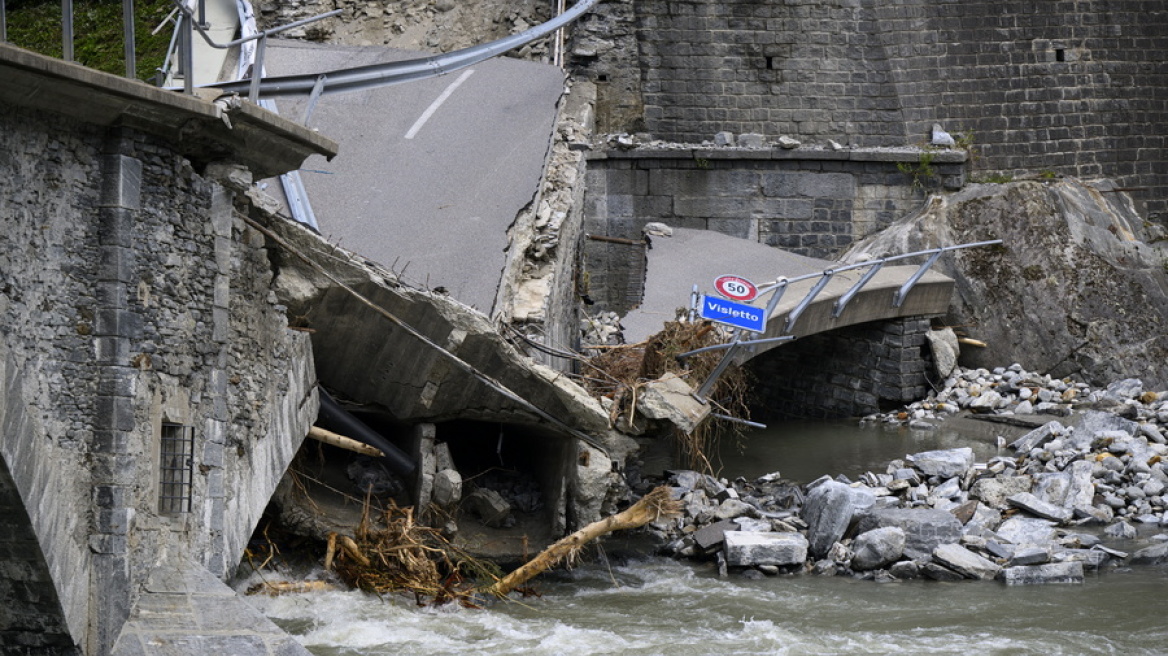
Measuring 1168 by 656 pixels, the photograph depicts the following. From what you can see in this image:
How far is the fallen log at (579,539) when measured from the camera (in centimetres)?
923

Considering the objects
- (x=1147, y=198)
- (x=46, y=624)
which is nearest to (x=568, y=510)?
(x=46, y=624)

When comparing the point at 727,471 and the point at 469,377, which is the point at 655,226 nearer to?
the point at 727,471

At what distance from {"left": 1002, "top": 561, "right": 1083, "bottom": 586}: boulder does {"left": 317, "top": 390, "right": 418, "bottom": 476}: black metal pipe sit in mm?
4439

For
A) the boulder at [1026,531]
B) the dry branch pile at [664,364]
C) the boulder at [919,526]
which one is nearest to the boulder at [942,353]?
the dry branch pile at [664,364]

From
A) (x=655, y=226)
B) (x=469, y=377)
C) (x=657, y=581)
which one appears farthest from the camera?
(x=655, y=226)

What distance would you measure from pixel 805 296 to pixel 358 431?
6.12 metres

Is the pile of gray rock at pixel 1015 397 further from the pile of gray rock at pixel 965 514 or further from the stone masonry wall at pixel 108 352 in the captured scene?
the stone masonry wall at pixel 108 352

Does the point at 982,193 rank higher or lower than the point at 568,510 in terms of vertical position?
higher

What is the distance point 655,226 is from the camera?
57.3ft

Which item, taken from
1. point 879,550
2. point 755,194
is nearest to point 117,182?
point 879,550

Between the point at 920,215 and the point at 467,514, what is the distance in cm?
968

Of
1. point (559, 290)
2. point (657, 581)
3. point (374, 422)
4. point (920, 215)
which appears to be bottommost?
point (657, 581)

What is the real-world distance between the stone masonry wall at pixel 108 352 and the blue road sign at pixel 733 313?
4.44 meters

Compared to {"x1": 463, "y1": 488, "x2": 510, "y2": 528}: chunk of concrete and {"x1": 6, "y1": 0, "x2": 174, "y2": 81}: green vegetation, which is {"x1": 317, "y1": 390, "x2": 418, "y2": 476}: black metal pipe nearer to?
{"x1": 463, "y1": 488, "x2": 510, "y2": 528}: chunk of concrete
